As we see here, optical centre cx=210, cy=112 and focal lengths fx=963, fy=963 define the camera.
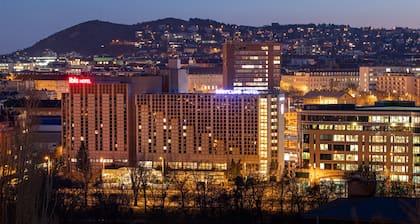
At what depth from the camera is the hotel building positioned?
93.5ft

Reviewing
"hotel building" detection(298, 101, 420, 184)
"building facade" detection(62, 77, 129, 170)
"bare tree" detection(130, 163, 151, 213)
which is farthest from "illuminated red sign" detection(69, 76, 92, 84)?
"hotel building" detection(298, 101, 420, 184)

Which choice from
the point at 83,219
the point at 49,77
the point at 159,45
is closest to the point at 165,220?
the point at 83,219

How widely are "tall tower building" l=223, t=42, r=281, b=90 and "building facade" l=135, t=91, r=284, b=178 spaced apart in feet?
63.5

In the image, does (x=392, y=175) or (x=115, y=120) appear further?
(x=115, y=120)

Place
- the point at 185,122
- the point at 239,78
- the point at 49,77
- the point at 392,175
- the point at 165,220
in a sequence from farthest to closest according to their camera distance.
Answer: the point at 49,77 < the point at 239,78 < the point at 185,122 < the point at 392,175 < the point at 165,220

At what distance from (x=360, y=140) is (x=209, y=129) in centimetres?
657

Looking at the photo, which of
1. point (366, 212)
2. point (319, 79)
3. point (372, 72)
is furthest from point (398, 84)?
point (366, 212)

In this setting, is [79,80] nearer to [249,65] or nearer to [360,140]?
[360,140]

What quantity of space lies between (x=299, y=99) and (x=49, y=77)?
1598cm

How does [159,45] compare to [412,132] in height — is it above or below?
above

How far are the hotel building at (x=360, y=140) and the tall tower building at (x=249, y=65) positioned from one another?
24315 mm

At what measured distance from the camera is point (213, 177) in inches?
1167

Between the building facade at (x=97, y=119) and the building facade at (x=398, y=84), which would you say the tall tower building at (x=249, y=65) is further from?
the building facade at (x=97, y=119)

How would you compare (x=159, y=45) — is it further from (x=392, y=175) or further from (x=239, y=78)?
(x=392, y=175)
